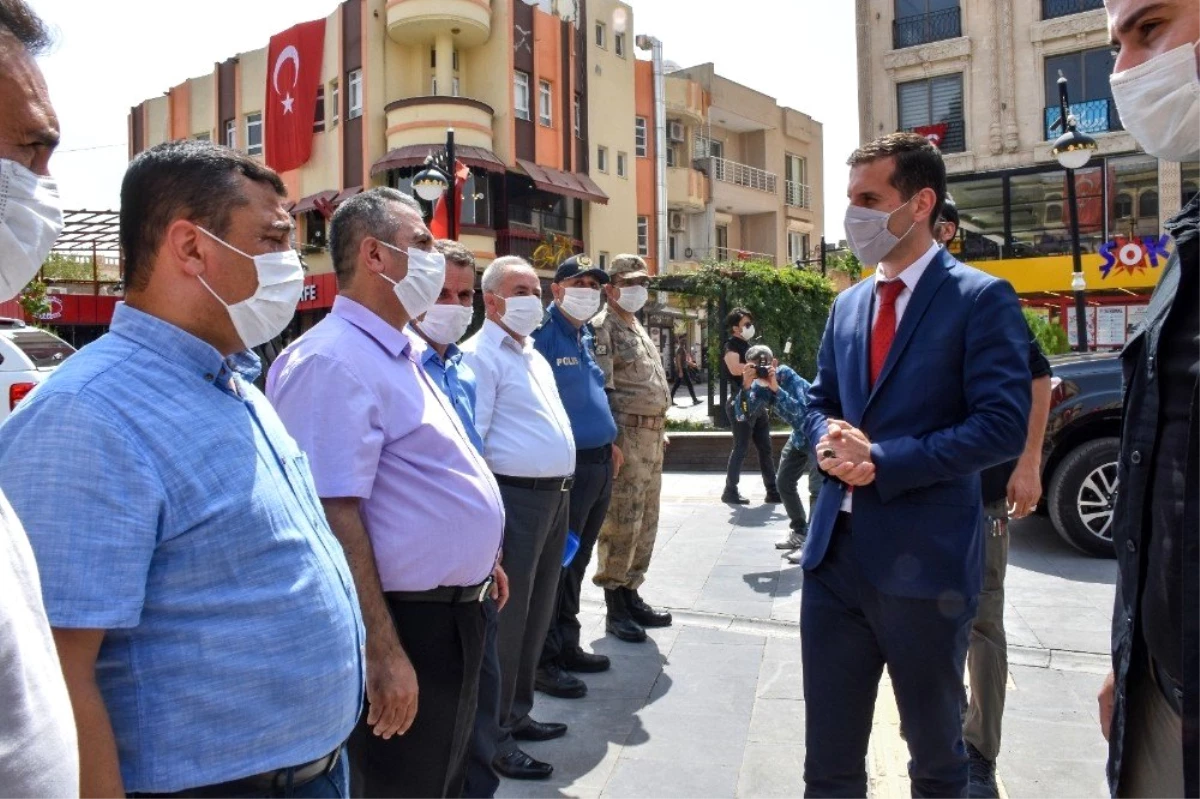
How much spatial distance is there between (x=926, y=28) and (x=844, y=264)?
24.6 feet

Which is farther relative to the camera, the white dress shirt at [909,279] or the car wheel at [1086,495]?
the car wheel at [1086,495]

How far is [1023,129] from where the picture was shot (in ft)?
89.7

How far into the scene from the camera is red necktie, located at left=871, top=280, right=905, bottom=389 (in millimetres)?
2873

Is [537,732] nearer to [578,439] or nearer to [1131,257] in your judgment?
[578,439]

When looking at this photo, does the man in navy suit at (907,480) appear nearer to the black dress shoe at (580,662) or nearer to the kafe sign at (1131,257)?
the black dress shoe at (580,662)

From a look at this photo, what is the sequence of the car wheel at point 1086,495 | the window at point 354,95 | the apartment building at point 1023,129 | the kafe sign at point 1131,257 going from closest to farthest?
the car wheel at point 1086,495 → the kafe sign at point 1131,257 → the apartment building at point 1023,129 → the window at point 354,95

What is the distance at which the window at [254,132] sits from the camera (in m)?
32.8

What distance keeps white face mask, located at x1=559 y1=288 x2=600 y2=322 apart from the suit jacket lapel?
277 cm

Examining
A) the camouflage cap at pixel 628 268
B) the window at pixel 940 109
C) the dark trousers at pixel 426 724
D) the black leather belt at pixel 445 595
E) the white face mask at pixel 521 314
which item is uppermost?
the window at pixel 940 109

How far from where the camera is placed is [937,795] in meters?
2.65

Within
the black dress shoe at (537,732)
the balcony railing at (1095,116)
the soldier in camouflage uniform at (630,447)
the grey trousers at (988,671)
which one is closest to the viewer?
the grey trousers at (988,671)

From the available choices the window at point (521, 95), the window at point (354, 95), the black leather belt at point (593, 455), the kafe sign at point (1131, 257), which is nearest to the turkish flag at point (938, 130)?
the kafe sign at point (1131, 257)

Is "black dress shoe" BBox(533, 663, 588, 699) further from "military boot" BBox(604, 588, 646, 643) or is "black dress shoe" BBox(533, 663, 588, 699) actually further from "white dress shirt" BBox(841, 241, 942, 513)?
"white dress shirt" BBox(841, 241, 942, 513)

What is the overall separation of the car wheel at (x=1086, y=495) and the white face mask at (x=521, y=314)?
182 inches
